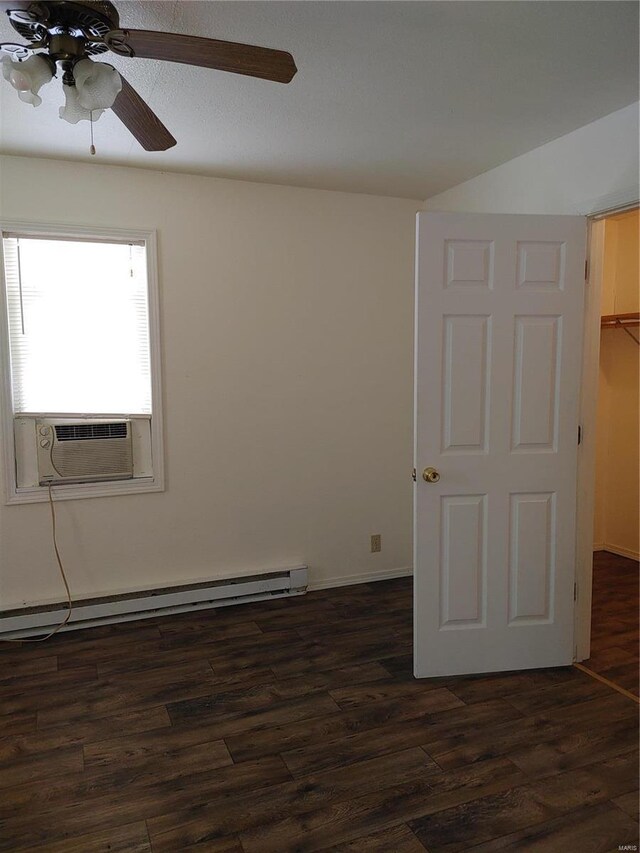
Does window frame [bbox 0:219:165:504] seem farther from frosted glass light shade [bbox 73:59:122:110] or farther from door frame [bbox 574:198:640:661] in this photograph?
door frame [bbox 574:198:640:661]

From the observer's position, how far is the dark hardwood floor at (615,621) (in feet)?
9.89

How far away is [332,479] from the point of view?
413cm

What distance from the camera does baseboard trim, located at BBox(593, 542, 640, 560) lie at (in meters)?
4.67

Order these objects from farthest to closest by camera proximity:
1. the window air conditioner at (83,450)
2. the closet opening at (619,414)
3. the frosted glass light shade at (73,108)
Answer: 1. the closet opening at (619,414)
2. the window air conditioner at (83,450)
3. the frosted glass light shade at (73,108)

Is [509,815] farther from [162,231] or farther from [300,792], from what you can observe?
[162,231]

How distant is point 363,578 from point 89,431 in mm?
2015

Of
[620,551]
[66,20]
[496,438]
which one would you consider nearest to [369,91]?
[66,20]

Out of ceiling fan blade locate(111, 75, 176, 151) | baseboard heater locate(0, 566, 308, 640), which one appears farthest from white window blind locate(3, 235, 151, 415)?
ceiling fan blade locate(111, 75, 176, 151)

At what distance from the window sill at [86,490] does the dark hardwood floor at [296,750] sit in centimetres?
76

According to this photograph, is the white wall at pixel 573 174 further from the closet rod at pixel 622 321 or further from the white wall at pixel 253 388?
the closet rod at pixel 622 321

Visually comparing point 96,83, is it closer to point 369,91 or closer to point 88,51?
point 88,51

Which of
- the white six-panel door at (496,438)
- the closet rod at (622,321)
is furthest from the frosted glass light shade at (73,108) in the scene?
the closet rod at (622,321)

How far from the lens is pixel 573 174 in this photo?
117 inches

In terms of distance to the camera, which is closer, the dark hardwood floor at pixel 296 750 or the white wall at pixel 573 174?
the dark hardwood floor at pixel 296 750
